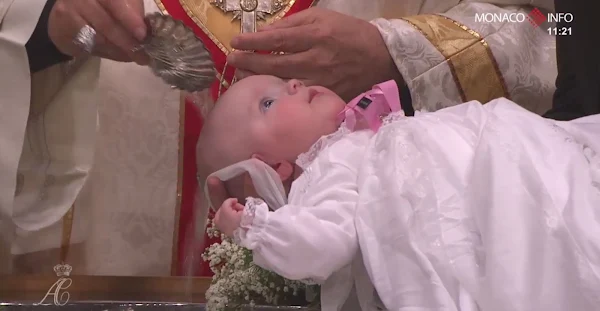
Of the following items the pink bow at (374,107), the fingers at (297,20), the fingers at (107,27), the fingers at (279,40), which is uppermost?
the fingers at (107,27)

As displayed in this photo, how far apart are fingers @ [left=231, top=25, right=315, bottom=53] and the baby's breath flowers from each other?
288 millimetres

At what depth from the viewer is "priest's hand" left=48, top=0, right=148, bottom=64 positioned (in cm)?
84

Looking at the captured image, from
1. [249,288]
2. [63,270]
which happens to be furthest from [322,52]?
[63,270]

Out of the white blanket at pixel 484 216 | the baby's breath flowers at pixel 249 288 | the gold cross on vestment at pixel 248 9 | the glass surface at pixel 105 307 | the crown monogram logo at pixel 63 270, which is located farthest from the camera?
the gold cross on vestment at pixel 248 9

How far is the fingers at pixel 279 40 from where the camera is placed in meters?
0.92

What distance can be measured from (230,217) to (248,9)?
23.2 inches

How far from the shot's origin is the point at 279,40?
933mm

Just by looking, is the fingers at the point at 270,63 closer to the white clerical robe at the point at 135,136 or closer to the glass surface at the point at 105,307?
the white clerical robe at the point at 135,136

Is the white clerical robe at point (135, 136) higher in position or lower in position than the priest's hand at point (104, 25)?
lower

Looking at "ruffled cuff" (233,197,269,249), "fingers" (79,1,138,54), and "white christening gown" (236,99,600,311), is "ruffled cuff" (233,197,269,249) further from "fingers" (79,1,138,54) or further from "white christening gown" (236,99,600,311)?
"fingers" (79,1,138,54)

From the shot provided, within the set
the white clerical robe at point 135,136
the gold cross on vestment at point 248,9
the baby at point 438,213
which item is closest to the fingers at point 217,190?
the baby at point 438,213

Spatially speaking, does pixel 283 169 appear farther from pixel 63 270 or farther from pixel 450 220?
pixel 63 270

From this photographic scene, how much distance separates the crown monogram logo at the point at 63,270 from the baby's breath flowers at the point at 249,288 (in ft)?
1.12

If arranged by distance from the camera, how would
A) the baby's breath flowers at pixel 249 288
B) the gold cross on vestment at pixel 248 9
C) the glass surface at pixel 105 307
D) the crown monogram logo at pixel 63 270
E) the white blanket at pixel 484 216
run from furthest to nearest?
the gold cross on vestment at pixel 248 9 < the crown monogram logo at pixel 63 270 < the glass surface at pixel 105 307 < the baby's breath flowers at pixel 249 288 < the white blanket at pixel 484 216
